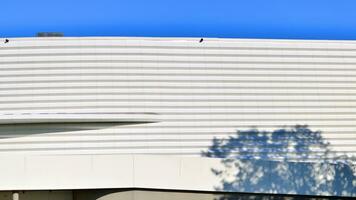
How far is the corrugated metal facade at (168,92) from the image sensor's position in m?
16.8

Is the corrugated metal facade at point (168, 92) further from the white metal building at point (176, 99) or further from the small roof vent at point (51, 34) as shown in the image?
the small roof vent at point (51, 34)

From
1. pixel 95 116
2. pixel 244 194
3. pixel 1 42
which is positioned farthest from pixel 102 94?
pixel 244 194

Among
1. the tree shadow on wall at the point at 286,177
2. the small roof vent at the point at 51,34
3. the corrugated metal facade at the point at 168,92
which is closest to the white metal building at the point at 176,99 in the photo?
the corrugated metal facade at the point at 168,92

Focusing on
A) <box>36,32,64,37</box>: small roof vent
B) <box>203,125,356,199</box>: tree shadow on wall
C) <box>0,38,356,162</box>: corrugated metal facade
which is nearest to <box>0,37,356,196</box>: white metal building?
<box>0,38,356,162</box>: corrugated metal facade

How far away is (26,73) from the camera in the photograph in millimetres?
17094

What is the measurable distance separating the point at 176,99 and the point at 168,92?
386 mm

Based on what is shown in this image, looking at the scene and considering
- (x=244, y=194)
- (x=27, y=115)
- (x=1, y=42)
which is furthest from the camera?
(x=1, y=42)

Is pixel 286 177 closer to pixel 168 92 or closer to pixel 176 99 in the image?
pixel 176 99

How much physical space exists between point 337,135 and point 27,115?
11044 mm

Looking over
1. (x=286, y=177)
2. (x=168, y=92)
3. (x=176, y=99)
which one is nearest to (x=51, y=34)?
(x=168, y=92)

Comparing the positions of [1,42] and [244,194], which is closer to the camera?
[244,194]

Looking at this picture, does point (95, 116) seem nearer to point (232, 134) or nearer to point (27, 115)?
point (27, 115)

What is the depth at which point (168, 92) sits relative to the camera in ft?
56.9

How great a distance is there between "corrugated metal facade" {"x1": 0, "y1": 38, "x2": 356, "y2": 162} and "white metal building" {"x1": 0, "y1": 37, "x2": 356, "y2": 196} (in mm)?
36
